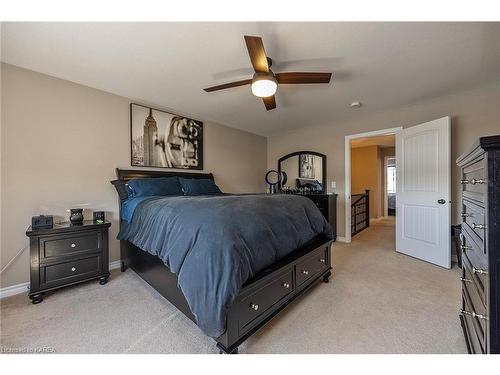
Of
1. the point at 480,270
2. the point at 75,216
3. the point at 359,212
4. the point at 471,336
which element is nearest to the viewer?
the point at 480,270

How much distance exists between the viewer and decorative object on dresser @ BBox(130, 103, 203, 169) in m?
3.09

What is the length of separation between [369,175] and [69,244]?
7368 mm

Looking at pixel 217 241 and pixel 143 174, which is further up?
pixel 143 174

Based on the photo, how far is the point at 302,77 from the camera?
78.7 inches

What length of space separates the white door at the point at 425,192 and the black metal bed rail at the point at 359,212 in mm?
1613

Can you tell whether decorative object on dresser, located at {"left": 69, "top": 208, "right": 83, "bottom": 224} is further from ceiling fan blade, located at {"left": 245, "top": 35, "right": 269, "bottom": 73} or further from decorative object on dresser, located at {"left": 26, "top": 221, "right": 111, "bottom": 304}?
ceiling fan blade, located at {"left": 245, "top": 35, "right": 269, "bottom": 73}

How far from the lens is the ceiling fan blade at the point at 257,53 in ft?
5.01

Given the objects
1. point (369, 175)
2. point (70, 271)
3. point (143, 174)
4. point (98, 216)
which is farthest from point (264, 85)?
point (369, 175)

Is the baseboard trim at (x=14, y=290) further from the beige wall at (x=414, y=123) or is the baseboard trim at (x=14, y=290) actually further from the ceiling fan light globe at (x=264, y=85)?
the beige wall at (x=414, y=123)

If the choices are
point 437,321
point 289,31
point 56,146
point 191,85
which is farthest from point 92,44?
point 437,321

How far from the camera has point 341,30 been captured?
5.74 feet

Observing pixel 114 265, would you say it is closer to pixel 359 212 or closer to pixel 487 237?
pixel 487 237

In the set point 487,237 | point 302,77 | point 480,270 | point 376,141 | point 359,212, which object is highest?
point 376,141

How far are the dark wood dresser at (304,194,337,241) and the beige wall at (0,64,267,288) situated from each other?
337 centimetres
